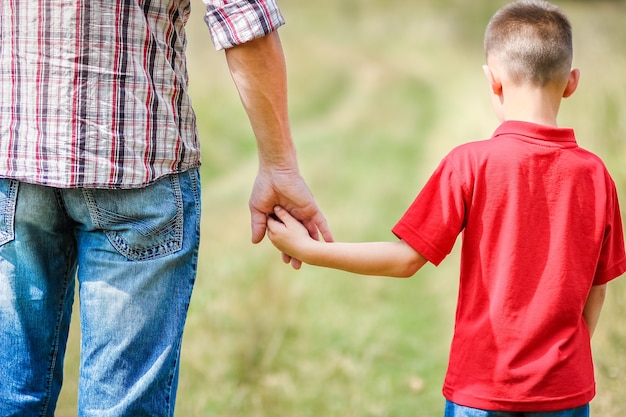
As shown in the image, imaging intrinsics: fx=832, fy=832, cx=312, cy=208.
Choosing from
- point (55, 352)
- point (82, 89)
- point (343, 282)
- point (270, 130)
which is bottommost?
point (343, 282)

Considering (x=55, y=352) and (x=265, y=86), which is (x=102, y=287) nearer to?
(x=55, y=352)

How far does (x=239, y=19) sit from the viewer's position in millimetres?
2172

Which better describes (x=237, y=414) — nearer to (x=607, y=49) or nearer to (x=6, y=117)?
(x=6, y=117)

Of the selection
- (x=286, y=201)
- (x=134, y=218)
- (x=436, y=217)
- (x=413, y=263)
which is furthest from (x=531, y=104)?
(x=134, y=218)

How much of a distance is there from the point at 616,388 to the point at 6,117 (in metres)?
2.99

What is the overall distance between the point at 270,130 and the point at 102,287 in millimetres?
652

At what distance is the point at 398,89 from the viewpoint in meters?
16.8

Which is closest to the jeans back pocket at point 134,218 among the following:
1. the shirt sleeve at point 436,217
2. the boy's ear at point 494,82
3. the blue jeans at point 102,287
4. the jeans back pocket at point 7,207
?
the blue jeans at point 102,287

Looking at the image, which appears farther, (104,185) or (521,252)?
(521,252)

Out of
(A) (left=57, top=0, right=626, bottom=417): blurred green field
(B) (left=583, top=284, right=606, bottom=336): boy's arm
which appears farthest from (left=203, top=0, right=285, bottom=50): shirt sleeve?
(A) (left=57, top=0, right=626, bottom=417): blurred green field

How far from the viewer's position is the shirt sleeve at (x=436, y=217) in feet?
7.36

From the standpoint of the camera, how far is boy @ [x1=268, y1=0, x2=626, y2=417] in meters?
2.21

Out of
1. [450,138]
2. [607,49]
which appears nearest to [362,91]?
[450,138]

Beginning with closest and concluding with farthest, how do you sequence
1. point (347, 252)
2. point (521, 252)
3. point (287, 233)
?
point (521, 252) → point (347, 252) → point (287, 233)
